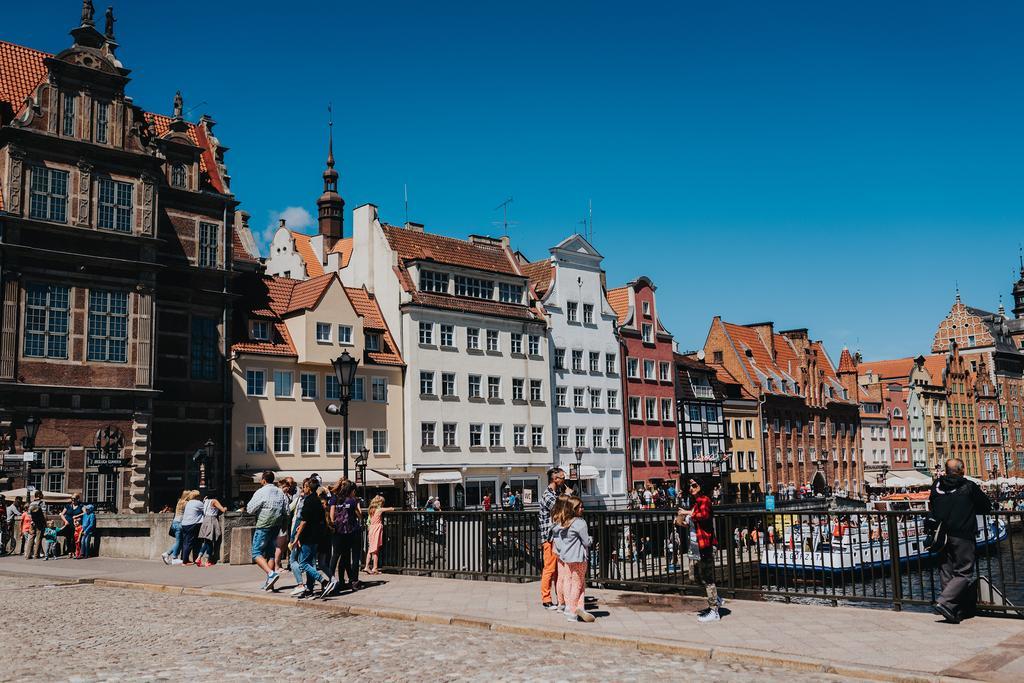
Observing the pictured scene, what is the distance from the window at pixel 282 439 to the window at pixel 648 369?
28145 mm

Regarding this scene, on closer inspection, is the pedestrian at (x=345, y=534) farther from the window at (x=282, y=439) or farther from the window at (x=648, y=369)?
the window at (x=648, y=369)

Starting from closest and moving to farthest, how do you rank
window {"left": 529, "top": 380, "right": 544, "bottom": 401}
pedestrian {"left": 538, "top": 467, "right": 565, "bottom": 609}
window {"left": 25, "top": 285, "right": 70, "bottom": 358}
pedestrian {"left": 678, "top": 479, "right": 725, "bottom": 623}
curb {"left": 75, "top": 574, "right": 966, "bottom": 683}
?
1. curb {"left": 75, "top": 574, "right": 966, "bottom": 683}
2. pedestrian {"left": 678, "top": 479, "right": 725, "bottom": 623}
3. pedestrian {"left": 538, "top": 467, "right": 565, "bottom": 609}
4. window {"left": 25, "top": 285, "right": 70, "bottom": 358}
5. window {"left": 529, "top": 380, "right": 544, "bottom": 401}

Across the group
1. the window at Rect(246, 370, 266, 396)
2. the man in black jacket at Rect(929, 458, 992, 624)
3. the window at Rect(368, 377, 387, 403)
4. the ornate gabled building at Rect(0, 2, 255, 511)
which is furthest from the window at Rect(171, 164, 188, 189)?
the man in black jacket at Rect(929, 458, 992, 624)

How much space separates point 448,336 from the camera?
5438 cm

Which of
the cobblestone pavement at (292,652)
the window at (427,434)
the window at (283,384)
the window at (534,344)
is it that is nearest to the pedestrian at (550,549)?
the cobblestone pavement at (292,652)

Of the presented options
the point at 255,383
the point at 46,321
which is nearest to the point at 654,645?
the point at 46,321

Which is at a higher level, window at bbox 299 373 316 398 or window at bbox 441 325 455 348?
window at bbox 441 325 455 348

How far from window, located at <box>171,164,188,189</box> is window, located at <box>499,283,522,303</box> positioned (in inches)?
783

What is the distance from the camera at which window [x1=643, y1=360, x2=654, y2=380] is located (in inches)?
2645

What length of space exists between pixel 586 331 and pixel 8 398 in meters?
35.2

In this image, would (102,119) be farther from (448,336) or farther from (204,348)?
(448,336)

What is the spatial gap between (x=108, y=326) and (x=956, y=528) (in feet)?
111

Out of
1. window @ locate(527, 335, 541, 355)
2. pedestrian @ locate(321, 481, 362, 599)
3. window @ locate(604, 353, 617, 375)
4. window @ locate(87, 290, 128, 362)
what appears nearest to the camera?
Answer: pedestrian @ locate(321, 481, 362, 599)

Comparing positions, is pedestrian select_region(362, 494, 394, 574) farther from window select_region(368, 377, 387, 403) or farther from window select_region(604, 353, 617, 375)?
window select_region(604, 353, 617, 375)
